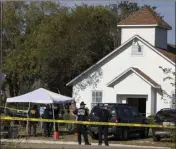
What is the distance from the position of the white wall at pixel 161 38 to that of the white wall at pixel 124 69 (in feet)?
7.78

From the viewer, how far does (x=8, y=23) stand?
4472 cm

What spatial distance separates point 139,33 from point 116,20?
7267mm

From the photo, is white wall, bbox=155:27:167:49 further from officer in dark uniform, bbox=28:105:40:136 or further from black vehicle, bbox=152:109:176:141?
black vehicle, bbox=152:109:176:141

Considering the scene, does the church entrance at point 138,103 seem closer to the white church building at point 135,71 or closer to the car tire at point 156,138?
the white church building at point 135,71

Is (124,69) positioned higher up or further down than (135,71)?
higher up

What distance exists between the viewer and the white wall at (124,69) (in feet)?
125

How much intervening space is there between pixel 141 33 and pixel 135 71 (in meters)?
4.34

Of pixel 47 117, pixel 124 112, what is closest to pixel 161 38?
pixel 47 117

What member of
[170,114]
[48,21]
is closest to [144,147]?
[170,114]

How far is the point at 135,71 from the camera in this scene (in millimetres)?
37938

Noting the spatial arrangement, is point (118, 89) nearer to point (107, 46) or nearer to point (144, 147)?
point (107, 46)

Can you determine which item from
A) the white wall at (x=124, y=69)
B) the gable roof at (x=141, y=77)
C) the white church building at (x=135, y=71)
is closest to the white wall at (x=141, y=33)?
the white church building at (x=135, y=71)

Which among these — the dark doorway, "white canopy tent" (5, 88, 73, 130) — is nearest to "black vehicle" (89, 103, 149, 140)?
"white canopy tent" (5, 88, 73, 130)

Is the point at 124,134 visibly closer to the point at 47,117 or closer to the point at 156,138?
the point at 156,138
